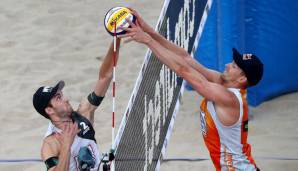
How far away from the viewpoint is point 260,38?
8375mm

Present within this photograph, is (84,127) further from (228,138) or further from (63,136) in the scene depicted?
(228,138)

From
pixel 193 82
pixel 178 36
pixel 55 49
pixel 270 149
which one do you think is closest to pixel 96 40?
pixel 55 49

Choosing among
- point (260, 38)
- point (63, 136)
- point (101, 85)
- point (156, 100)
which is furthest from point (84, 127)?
point (260, 38)

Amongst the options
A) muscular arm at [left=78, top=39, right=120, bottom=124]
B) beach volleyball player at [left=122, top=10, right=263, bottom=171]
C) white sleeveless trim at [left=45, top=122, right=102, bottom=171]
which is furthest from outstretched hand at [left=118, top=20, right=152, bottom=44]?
white sleeveless trim at [left=45, top=122, right=102, bottom=171]

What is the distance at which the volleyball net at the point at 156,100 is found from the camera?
565 cm

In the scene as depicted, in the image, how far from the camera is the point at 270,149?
7.77m

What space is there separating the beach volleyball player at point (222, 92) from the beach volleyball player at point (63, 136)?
26.1 inches

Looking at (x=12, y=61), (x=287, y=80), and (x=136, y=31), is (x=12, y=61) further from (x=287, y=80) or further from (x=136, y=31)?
(x=136, y=31)

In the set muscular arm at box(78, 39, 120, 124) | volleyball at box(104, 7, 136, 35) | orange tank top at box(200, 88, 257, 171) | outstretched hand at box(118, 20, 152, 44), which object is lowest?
orange tank top at box(200, 88, 257, 171)

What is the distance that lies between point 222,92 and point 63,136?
40.9 inches

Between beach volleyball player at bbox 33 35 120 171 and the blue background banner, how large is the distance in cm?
276

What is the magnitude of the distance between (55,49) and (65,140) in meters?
4.88

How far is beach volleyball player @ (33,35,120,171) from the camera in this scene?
527 cm

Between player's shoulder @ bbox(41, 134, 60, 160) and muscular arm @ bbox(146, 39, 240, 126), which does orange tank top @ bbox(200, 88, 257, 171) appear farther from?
player's shoulder @ bbox(41, 134, 60, 160)
